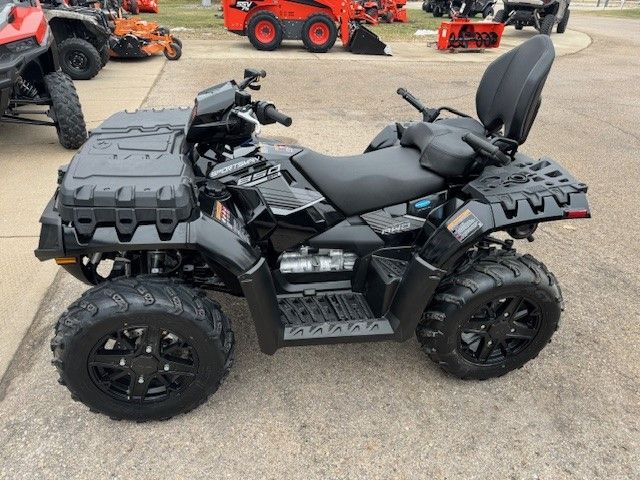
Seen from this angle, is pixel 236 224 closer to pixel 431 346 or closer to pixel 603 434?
pixel 431 346

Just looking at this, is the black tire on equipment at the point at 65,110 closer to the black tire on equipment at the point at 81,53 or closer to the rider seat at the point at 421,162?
the black tire on equipment at the point at 81,53

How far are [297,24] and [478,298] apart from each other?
435 inches

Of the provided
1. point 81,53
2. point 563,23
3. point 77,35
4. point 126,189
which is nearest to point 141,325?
point 126,189

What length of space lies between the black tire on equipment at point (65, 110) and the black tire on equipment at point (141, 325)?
145 inches

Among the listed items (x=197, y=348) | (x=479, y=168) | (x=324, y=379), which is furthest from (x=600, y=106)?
(x=197, y=348)

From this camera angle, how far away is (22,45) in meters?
4.56

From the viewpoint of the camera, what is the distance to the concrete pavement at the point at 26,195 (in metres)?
2.93

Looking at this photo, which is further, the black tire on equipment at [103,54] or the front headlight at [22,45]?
the black tire on equipment at [103,54]

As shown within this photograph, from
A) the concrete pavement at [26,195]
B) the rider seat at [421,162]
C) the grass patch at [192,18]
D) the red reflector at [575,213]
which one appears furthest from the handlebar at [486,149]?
the grass patch at [192,18]

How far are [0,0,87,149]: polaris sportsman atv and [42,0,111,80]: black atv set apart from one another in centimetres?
298

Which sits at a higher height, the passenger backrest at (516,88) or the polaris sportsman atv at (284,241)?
the passenger backrest at (516,88)

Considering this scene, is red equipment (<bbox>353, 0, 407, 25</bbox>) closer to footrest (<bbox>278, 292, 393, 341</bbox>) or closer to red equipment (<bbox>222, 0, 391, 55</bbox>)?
red equipment (<bbox>222, 0, 391, 55</bbox>)

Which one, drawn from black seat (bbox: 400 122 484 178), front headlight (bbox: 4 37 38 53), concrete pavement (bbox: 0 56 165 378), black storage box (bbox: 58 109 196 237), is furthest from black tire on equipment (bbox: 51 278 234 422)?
front headlight (bbox: 4 37 38 53)

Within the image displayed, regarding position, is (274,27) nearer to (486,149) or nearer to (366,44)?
(366,44)
